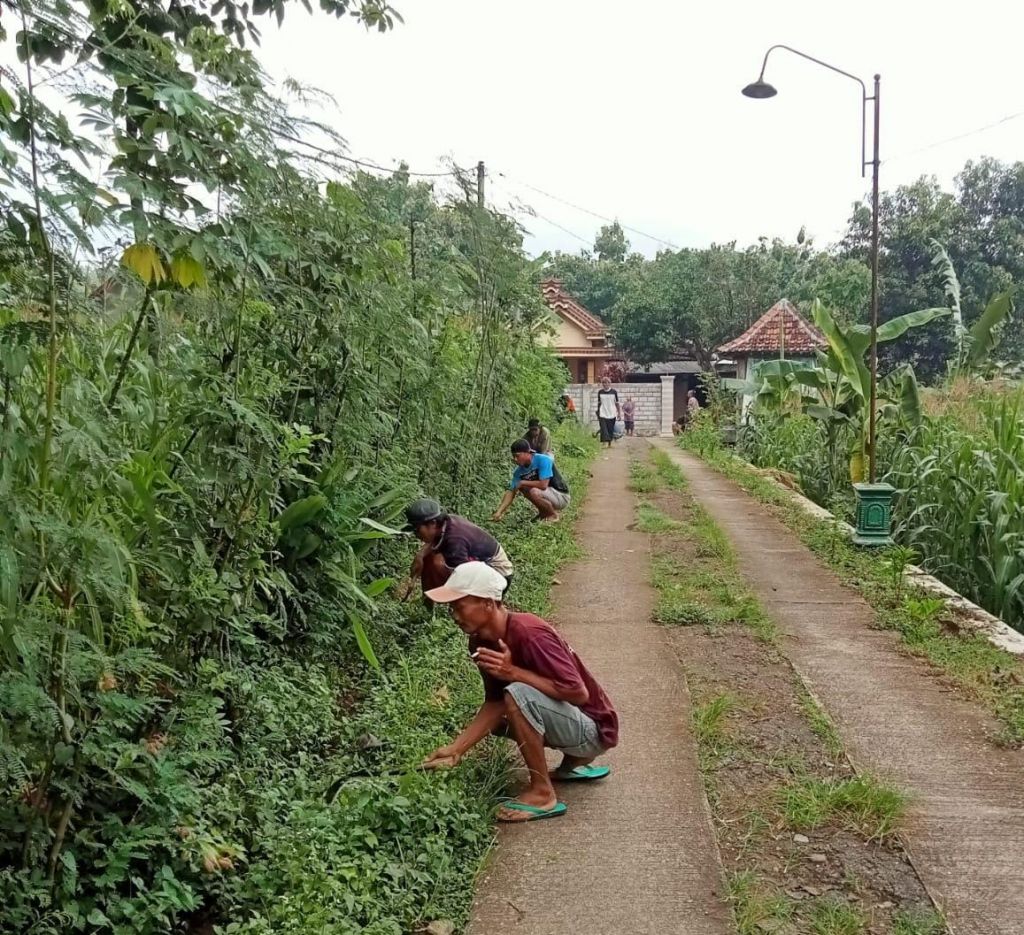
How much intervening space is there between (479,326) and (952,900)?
21.2ft

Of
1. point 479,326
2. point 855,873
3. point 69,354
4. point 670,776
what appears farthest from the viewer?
point 479,326

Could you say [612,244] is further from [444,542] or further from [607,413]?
[444,542]

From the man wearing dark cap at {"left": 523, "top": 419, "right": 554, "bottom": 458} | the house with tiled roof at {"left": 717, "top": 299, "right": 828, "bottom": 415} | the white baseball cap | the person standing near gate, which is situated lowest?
the white baseball cap

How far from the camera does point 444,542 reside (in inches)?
190

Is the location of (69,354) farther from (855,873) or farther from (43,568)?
(855,873)

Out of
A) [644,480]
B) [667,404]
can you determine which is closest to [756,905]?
[644,480]

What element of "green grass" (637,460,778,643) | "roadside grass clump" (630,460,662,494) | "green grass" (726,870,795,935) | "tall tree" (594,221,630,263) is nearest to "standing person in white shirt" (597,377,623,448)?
"roadside grass clump" (630,460,662,494)

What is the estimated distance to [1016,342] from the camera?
29141 mm

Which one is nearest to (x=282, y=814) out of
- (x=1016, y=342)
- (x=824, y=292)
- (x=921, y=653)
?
(x=921, y=653)

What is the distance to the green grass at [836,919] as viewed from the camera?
8.71ft

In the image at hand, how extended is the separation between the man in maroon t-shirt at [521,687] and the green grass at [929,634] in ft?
7.16

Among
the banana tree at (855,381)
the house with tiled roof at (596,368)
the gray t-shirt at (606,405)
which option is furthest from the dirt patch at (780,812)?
the house with tiled roof at (596,368)

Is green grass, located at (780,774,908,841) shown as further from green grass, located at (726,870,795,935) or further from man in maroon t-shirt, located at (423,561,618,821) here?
man in maroon t-shirt, located at (423,561,618,821)

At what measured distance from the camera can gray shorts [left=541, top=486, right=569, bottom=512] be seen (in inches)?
358
